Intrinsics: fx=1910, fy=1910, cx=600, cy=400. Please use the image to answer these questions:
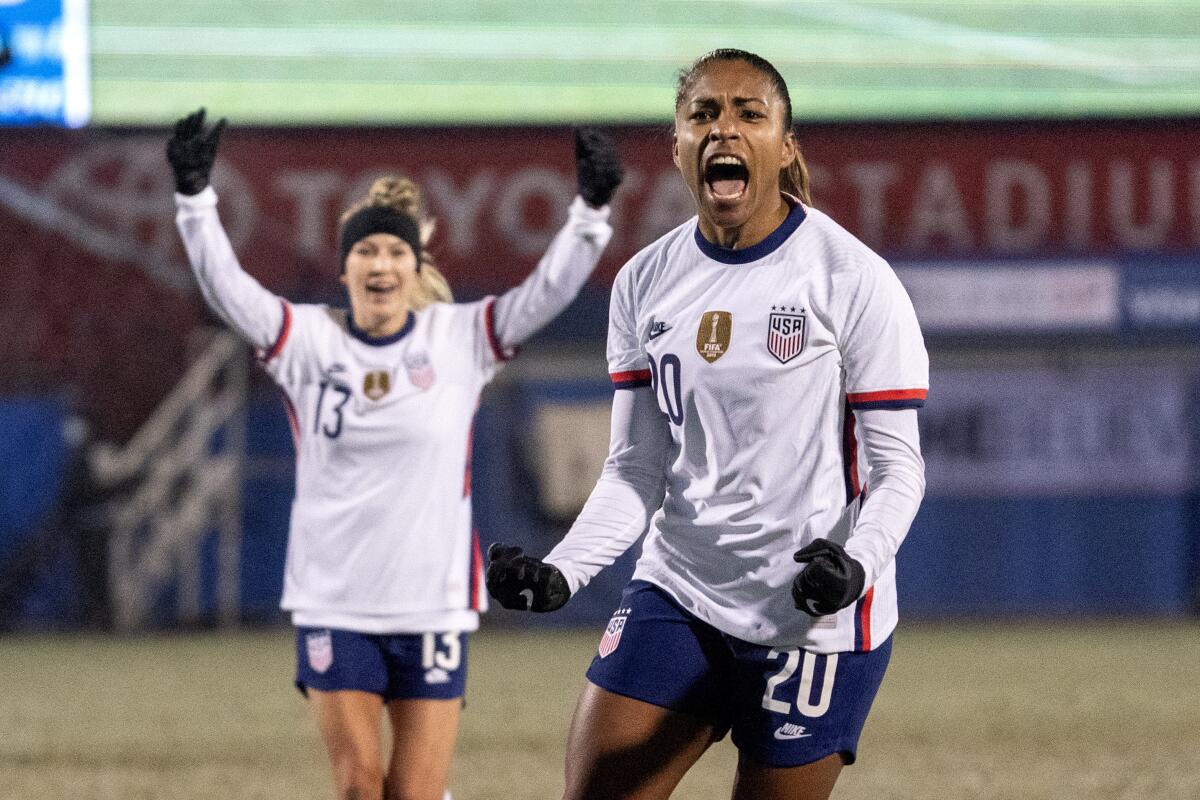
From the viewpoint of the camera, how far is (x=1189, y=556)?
17.1 meters

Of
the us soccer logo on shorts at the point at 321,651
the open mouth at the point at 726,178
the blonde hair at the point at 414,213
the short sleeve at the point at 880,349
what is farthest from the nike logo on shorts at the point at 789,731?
the blonde hair at the point at 414,213

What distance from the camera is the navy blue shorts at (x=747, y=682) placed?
3691 millimetres

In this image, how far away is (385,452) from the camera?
553 cm

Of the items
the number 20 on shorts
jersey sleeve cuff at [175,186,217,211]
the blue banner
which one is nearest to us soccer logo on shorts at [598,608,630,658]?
the number 20 on shorts

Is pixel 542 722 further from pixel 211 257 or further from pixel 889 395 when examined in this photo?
pixel 889 395

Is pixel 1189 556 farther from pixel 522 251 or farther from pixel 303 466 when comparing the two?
pixel 303 466

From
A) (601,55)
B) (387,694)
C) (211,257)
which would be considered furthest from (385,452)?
(601,55)

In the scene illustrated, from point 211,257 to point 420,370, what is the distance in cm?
72

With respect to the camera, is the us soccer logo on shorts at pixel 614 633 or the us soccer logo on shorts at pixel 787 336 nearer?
the us soccer logo on shorts at pixel 787 336

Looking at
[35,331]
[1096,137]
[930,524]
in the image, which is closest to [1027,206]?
[1096,137]

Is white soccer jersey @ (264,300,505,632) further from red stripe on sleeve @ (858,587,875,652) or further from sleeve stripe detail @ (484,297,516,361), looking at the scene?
red stripe on sleeve @ (858,587,875,652)

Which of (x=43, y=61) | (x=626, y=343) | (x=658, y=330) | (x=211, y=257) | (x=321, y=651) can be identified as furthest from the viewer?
(x=43, y=61)

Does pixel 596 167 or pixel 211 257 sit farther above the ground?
pixel 596 167

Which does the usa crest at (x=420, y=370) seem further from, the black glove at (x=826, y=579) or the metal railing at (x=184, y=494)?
the metal railing at (x=184, y=494)
